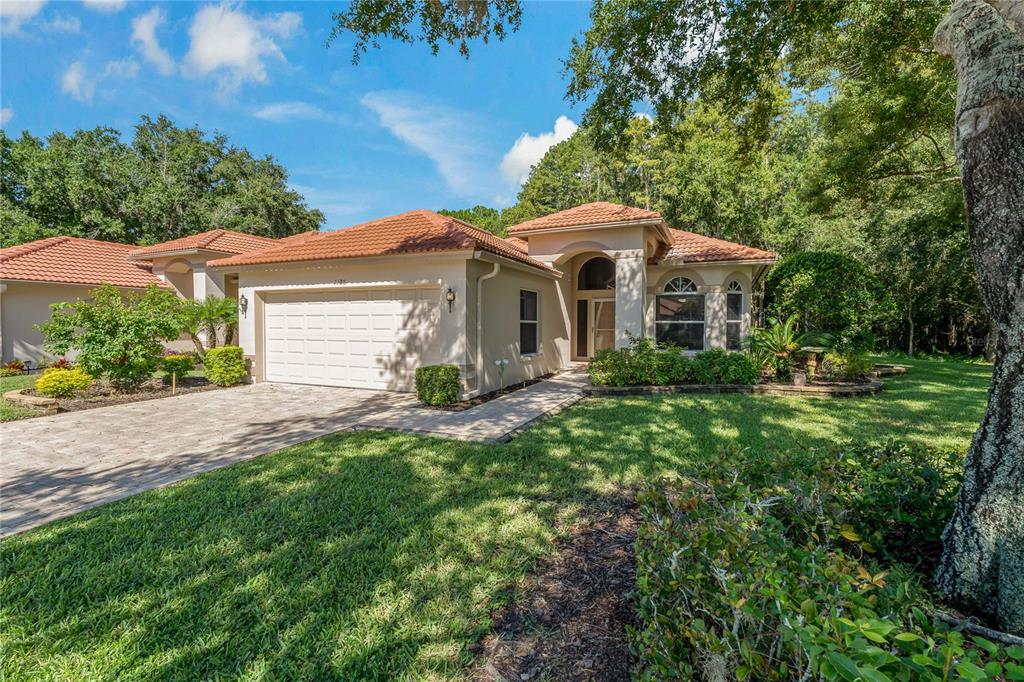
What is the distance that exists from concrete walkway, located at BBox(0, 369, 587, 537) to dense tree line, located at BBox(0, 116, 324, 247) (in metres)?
22.3

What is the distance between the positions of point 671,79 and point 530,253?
651cm

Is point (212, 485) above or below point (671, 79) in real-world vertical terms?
below

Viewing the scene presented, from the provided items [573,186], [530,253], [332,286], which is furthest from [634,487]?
[573,186]

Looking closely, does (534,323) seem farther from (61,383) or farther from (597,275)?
(61,383)

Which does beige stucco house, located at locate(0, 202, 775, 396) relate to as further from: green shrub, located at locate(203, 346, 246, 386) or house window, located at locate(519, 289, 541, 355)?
green shrub, located at locate(203, 346, 246, 386)

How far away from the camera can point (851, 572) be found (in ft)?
6.56

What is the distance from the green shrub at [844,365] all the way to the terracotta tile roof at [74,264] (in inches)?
879

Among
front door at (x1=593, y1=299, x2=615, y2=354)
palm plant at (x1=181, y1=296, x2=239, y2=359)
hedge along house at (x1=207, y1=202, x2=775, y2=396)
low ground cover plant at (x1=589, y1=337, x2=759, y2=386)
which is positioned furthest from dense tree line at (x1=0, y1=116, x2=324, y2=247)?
low ground cover plant at (x1=589, y1=337, x2=759, y2=386)

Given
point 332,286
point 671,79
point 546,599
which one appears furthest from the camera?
point 332,286

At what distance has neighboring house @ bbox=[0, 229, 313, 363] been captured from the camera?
46.3ft

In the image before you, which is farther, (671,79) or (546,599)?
(671,79)

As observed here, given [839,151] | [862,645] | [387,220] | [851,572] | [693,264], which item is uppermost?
[839,151]

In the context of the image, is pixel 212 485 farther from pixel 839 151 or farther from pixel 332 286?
pixel 839 151

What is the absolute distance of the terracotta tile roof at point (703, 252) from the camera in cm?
1340
